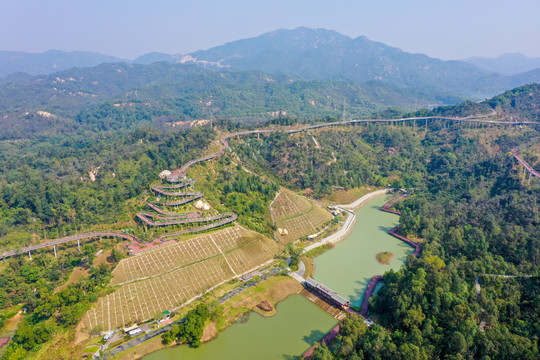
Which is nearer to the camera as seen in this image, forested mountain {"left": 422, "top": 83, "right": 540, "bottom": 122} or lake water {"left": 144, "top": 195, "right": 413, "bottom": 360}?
lake water {"left": 144, "top": 195, "right": 413, "bottom": 360}

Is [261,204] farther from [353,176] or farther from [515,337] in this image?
[515,337]

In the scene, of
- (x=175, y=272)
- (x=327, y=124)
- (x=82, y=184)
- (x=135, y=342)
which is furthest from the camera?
(x=327, y=124)

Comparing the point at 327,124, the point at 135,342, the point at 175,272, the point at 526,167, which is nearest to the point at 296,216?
the point at 175,272

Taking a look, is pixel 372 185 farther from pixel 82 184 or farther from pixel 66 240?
pixel 66 240

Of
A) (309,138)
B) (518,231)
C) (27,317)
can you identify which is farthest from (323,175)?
(27,317)

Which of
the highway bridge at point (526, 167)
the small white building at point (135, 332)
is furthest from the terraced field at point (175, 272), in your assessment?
the highway bridge at point (526, 167)

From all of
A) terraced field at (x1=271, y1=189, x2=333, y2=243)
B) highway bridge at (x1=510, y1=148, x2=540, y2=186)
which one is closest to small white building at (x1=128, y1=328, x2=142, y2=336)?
terraced field at (x1=271, y1=189, x2=333, y2=243)

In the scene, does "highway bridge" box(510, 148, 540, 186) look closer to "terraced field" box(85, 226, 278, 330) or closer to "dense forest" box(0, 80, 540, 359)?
"dense forest" box(0, 80, 540, 359)
